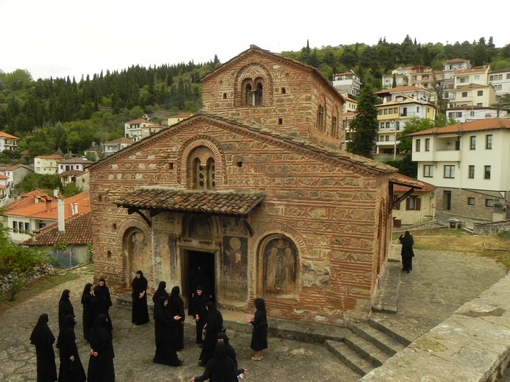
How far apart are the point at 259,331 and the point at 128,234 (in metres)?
5.88

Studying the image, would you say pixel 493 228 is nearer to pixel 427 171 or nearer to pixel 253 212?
pixel 427 171

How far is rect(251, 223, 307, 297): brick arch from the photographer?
927cm

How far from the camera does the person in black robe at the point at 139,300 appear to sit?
10031mm

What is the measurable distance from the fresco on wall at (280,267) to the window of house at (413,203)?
876 inches

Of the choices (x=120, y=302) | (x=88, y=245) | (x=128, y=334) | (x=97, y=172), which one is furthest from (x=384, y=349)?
(x=88, y=245)

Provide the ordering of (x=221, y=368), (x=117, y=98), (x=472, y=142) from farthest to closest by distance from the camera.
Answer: (x=117, y=98) < (x=472, y=142) < (x=221, y=368)

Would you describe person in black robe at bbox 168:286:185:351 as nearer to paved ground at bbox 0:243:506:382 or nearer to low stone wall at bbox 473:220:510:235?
paved ground at bbox 0:243:506:382

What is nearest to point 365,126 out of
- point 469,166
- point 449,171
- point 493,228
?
point 449,171

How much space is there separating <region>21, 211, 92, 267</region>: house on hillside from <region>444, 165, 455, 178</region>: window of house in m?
29.7

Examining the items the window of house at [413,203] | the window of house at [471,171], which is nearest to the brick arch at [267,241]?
the window of house at [413,203]

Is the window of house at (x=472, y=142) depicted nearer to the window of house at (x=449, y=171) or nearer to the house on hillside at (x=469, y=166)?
the house on hillside at (x=469, y=166)

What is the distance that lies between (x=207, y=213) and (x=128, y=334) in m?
3.82

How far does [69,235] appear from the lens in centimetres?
2341

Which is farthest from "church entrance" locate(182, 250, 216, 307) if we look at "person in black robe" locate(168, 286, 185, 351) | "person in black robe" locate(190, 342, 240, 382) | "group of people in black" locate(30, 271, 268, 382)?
"person in black robe" locate(190, 342, 240, 382)
